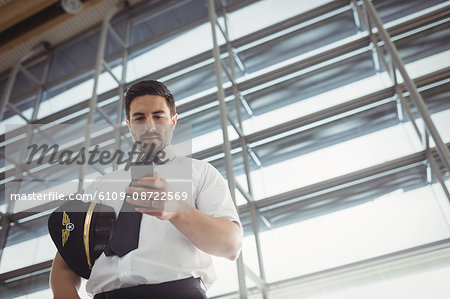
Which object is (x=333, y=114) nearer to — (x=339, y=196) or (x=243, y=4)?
(x=339, y=196)

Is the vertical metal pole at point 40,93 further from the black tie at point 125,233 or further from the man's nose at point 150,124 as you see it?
the black tie at point 125,233

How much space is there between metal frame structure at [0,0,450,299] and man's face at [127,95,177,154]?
1924 millimetres

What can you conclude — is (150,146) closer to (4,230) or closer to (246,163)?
(246,163)

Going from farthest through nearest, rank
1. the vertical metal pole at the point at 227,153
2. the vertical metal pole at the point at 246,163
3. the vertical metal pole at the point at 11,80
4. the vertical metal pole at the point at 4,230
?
the vertical metal pole at the point at 11,80
the vertical metal pole at the point at 4,230
the vertical metal pole at the point at 246,163
the vertical metal pole at the point at 227,153

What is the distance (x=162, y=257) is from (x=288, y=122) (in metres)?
3.98

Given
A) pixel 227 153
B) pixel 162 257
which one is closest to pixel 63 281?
pixel 162 257

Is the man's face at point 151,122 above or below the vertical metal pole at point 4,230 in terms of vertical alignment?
below

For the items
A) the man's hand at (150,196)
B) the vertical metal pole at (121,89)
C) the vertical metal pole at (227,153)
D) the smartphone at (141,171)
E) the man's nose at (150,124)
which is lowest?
the man's hand at (150,196)

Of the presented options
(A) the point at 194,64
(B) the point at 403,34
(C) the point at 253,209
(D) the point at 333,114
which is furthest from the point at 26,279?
(B) the point at 403,34

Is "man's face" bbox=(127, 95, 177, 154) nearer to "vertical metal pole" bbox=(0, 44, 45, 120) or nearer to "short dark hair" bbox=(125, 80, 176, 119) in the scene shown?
"short dark hair" bbox=(125, 80, 176, 119)

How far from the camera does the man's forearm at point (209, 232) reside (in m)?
0.97

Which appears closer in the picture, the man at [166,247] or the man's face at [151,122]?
the man at [166,247]

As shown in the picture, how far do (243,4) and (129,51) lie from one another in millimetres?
1998

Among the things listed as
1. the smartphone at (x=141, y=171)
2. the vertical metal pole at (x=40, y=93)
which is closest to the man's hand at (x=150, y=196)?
the smartphone at (x=141, y=171)
